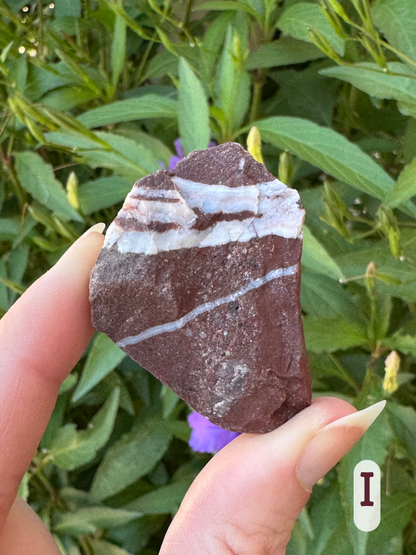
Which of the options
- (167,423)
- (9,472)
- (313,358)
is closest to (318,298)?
(313,358)

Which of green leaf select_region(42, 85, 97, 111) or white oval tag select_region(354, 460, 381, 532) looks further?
green leaf select_region(42, 85, 97, 111)

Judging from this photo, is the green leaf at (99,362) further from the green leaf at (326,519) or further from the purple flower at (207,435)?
the green leaf at (326,519)

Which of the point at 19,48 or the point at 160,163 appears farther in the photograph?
the point at 19,48

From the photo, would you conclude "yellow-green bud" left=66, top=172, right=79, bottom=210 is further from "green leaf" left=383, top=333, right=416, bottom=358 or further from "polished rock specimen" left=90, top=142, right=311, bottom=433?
"green leaf" left=383, top=333, right=416, bottom=358

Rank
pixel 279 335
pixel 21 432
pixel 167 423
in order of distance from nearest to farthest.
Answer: pixel 279 335 → pixel 21 432 → pixel 167 423

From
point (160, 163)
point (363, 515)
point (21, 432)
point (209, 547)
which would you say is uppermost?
point (160, 163)

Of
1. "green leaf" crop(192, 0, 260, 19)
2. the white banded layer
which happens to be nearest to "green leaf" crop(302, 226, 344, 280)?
the white banded layer

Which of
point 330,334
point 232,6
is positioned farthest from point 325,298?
point 232,6

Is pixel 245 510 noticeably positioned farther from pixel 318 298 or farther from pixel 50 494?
pixel 50 494
